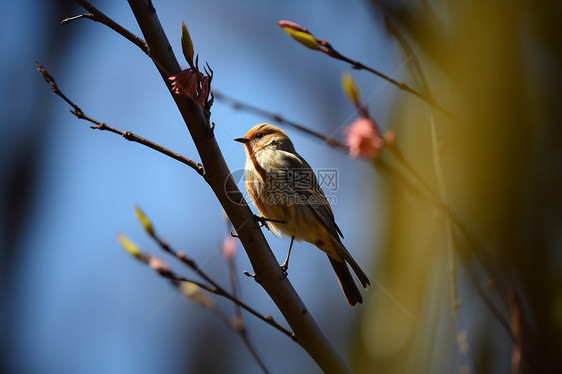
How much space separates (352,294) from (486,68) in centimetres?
265

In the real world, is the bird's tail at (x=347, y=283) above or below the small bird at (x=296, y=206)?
below

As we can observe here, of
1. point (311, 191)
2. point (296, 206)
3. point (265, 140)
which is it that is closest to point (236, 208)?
point (296, 206)

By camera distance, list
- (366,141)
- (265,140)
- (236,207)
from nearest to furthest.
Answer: (366,141), (236,207), (265,140)

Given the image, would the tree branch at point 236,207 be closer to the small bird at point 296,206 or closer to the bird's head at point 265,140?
the small bird at point 296,206

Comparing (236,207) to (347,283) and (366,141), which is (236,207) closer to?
(366,141)

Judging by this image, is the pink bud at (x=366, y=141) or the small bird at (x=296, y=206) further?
the small bird at (x=296, y=206)

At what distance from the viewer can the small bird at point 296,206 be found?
3.84 metres

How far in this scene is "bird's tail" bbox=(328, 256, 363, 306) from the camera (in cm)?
376

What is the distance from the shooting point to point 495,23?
1.38 metres

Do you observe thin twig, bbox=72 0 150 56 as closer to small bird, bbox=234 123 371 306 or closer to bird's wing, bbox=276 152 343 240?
small bird, bbox=234 123 371 306

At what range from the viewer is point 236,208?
2404 mm

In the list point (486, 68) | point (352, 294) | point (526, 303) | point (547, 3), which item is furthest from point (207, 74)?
point (352, 294)

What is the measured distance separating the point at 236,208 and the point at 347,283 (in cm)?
174

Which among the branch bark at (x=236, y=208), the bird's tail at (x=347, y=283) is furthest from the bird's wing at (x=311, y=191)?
the branch bark at (x=236, y=208)
